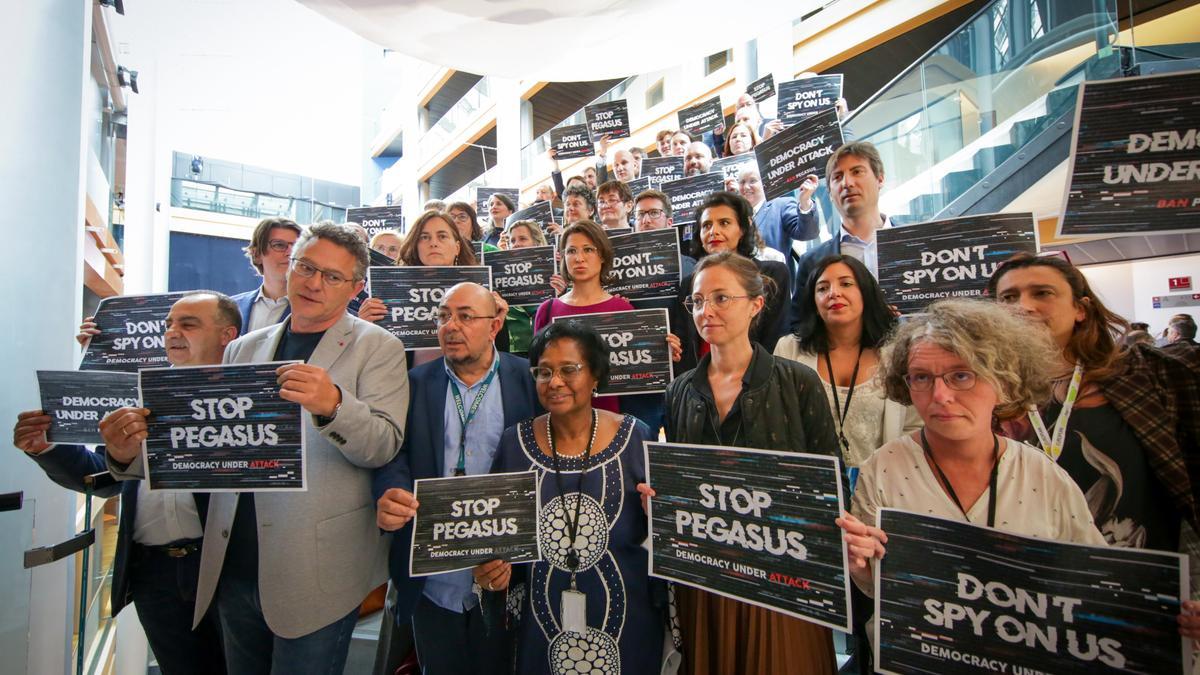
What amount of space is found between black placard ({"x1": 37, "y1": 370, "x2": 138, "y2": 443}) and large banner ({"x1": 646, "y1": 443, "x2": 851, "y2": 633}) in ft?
6.11

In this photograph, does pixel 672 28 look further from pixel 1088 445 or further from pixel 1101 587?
pixel 1088 445

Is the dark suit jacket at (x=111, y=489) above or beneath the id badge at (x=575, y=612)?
above

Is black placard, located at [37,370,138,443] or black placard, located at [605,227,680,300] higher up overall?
black placard, located at [605,227,680,300]

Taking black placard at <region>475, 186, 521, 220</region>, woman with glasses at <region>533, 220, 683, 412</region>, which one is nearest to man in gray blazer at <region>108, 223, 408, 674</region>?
woman with glasses at <region>533, 220, 683, 412</region>

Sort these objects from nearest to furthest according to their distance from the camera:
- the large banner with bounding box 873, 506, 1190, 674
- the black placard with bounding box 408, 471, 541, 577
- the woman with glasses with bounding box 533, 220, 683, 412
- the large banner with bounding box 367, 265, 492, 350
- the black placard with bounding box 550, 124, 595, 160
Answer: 1. the large banner with bounding box 873, 506, 1190, 674
2. the black placard with bounding box 408, 471, 541, 577
3. the large banner with bounding box 367, 265, 492, 350
4. the woman with glasses with bounding box 533, 220, 683, 412
5. the black placard with bounding box 550, 124, 595, 160

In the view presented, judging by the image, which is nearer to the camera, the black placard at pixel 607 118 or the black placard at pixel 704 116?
the black placard at pixel 704 116

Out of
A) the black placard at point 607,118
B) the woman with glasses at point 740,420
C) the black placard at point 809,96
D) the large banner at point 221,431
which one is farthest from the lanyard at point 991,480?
the black placard at point 607,118

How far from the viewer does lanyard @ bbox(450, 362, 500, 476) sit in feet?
5.90

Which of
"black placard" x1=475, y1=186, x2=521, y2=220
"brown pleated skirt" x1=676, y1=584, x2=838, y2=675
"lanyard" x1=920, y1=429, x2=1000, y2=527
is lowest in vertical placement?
"brown pleated skirt" x1=676, y1=584, x2=838, y2=675

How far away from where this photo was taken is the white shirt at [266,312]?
2.44 metres

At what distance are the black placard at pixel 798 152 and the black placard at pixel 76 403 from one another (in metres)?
3.07

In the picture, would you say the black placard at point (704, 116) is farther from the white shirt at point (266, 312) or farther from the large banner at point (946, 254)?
the white shirt at point (266, 312)

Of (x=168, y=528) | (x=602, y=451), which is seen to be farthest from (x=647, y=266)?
(x=168, y=528)

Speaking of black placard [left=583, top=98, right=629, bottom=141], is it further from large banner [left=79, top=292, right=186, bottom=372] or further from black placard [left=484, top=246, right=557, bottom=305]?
large banner [left=79, top=292, right=186, bottom=372]
